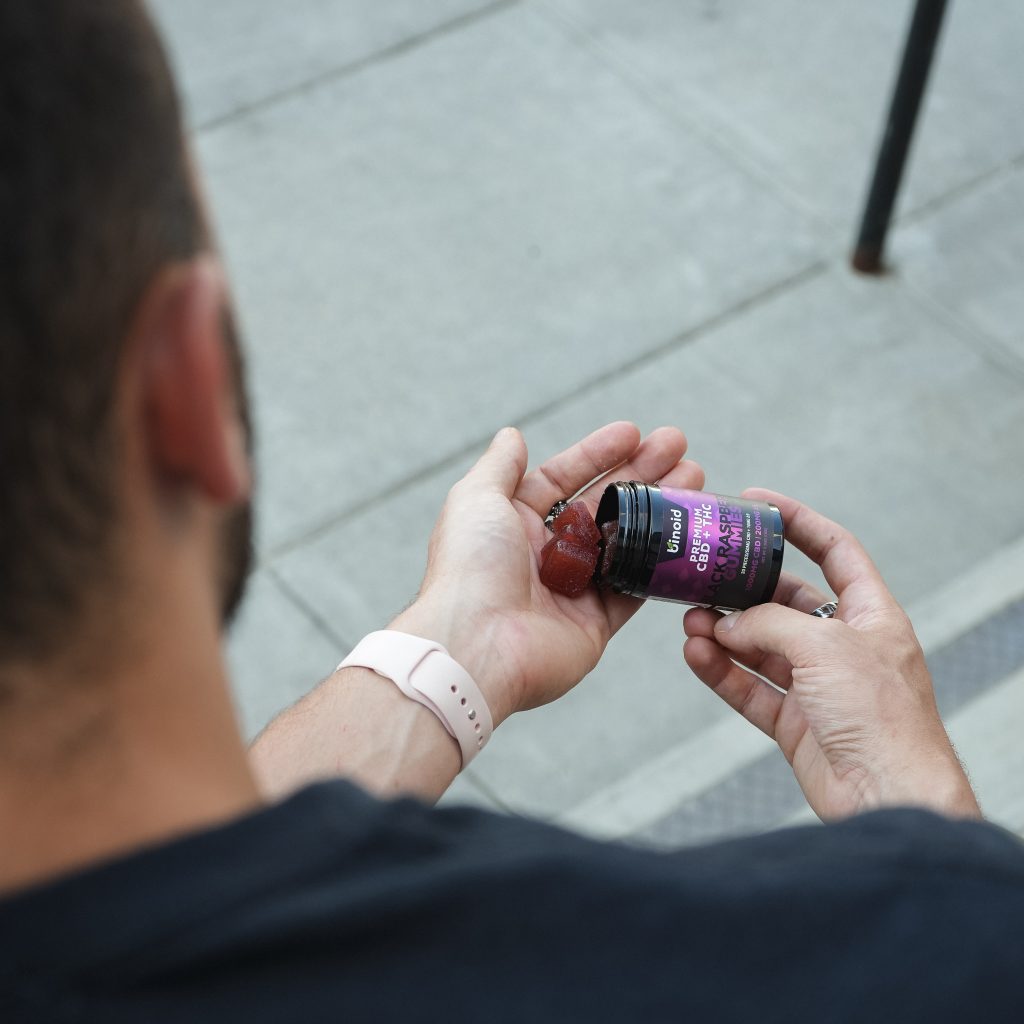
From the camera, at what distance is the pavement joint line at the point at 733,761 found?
328cm

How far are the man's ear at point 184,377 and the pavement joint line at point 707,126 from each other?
3.95 m

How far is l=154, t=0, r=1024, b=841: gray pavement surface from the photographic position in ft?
12.2

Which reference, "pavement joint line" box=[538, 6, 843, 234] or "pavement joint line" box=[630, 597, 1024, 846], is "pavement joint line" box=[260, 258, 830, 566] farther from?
"pavement joint line" box=[630, 597, 1024, 846]

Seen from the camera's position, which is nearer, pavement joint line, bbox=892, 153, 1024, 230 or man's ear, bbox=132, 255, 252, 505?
man's ear, bbox=132, 255, 252, 505

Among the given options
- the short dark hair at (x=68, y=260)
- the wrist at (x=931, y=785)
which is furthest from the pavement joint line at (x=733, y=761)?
the short dark hair at (x=68, y=260)

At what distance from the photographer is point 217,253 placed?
41.2 inches

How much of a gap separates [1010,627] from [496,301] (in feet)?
5.76

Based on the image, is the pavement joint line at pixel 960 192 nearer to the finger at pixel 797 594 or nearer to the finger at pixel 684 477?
the finger at pixel 684 477

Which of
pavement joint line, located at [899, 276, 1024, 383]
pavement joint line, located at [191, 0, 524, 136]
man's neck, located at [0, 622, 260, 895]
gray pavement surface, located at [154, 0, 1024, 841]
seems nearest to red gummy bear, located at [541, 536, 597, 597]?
gray pavement surface, located at [154, 0, 1024, 841]

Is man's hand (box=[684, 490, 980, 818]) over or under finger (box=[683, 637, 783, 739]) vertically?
over

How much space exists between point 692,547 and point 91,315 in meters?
1.51

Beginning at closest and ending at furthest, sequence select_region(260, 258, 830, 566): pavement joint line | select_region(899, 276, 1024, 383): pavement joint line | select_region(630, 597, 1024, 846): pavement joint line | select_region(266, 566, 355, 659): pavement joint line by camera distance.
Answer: select_region(630, 597, 1024, 846): pavement joint line → select_region(266, 566, 355, 659): pavement joint line → select_region(260, 258, 830, 566): pavement joint line → select_region(899, 276, 1024, 383): pavement joint line

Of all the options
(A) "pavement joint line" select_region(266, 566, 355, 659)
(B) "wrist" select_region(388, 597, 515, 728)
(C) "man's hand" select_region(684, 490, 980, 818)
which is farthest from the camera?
(A) "pavement joint line" select_region(266, 566, 355, 659)

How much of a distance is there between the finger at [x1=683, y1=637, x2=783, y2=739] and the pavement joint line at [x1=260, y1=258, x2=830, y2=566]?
159cm
